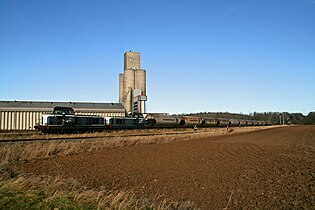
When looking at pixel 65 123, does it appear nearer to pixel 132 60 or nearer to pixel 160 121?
pixel 160 121

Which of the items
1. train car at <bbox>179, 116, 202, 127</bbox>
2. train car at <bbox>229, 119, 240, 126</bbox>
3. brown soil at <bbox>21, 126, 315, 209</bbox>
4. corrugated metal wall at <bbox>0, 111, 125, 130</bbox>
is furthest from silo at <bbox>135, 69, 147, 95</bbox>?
brown soil at <bbox>21, 126, 315, 209</bbox>

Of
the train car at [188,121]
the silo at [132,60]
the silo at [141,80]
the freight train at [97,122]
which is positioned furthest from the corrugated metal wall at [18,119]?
the train car at [188,121]

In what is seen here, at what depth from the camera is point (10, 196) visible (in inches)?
219

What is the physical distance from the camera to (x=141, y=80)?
59750mm

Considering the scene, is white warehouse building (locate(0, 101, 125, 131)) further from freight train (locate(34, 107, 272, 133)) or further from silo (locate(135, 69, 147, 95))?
freight train (locate(34, 107, 272, 133))

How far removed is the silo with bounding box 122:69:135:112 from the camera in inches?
2301

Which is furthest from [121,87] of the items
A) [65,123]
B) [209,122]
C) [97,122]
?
[65,123]

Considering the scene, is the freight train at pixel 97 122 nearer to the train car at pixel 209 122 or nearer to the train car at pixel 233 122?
the train car at pixel 209 122

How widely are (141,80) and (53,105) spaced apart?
1901cm

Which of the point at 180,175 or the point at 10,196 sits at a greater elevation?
the point at 10,196

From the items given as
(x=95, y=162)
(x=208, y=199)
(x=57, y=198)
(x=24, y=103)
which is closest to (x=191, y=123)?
(x=24, y=103)

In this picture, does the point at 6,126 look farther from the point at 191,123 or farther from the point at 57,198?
the point at 57,198

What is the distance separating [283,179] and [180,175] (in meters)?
4.03

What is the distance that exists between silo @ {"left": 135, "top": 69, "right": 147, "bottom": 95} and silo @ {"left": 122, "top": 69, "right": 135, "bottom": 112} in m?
0.91
